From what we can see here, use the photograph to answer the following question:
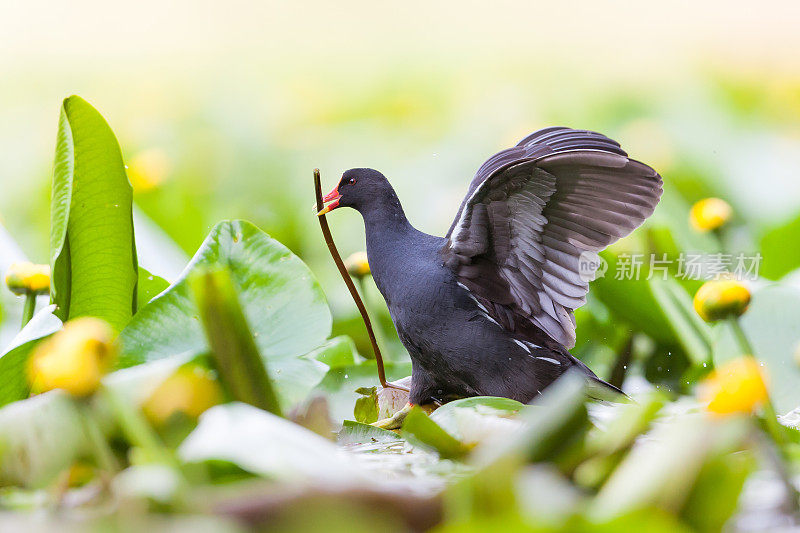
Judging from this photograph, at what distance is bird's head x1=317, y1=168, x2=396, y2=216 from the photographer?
1025 mm

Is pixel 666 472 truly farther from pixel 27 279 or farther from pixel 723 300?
pixel 27 279

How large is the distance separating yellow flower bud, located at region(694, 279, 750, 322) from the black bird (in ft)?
0.83

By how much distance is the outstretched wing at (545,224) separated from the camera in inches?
32.1

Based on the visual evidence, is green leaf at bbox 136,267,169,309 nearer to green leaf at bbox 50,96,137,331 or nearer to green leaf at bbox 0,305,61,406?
green leaf at bbox 50,96,137,331

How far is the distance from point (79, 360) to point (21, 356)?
20 centimetres

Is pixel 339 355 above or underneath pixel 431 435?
underneath

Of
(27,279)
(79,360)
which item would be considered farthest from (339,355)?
(79,360)

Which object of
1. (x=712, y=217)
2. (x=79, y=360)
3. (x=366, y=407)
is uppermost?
(x=79, y=360)

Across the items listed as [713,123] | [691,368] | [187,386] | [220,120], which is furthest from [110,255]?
[220,120]

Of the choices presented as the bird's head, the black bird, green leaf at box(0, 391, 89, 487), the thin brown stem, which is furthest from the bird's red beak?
green leaf at box(0, 391, 89, 487)

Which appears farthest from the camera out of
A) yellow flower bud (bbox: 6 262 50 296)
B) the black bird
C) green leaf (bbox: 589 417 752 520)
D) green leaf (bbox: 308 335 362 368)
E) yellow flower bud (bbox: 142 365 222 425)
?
green leaf (bbox: 308 335 362 368)

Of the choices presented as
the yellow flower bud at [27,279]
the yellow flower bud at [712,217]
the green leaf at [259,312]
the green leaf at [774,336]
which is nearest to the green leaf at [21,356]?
the green leaf at [259,312]

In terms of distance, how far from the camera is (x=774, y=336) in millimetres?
856

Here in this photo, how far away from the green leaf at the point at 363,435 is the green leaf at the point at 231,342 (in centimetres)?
15
